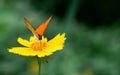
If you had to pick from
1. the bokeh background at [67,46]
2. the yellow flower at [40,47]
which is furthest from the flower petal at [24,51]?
the bokeh background at [67,46]

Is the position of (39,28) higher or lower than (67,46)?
lower

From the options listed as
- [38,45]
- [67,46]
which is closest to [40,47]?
[38,45]

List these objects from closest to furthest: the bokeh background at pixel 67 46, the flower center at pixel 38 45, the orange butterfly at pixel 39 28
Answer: the orange butterfly at pixel 39 28
the flower center at pixel 38 45
the bokeh background at pixel 67 46

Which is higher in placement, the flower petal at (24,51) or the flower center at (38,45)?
the flower center at (38,45)

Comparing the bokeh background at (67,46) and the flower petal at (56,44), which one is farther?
the bokeh background at (67,46)

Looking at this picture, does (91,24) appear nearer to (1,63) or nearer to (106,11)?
(106,11)

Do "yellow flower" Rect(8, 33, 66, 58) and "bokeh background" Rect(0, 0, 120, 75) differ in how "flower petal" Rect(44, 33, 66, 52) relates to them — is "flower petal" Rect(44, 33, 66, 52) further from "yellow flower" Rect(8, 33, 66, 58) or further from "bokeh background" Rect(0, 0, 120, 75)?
"bokeh background" Rect(0, 0, 120, 75)

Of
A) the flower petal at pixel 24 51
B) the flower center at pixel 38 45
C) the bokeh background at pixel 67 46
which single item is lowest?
the flower petal at pixel 24 51

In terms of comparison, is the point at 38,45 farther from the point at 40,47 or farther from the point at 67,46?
the point at 67,46

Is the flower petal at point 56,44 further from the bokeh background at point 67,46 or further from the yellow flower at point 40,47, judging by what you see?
the bokeh background at point 67,46
